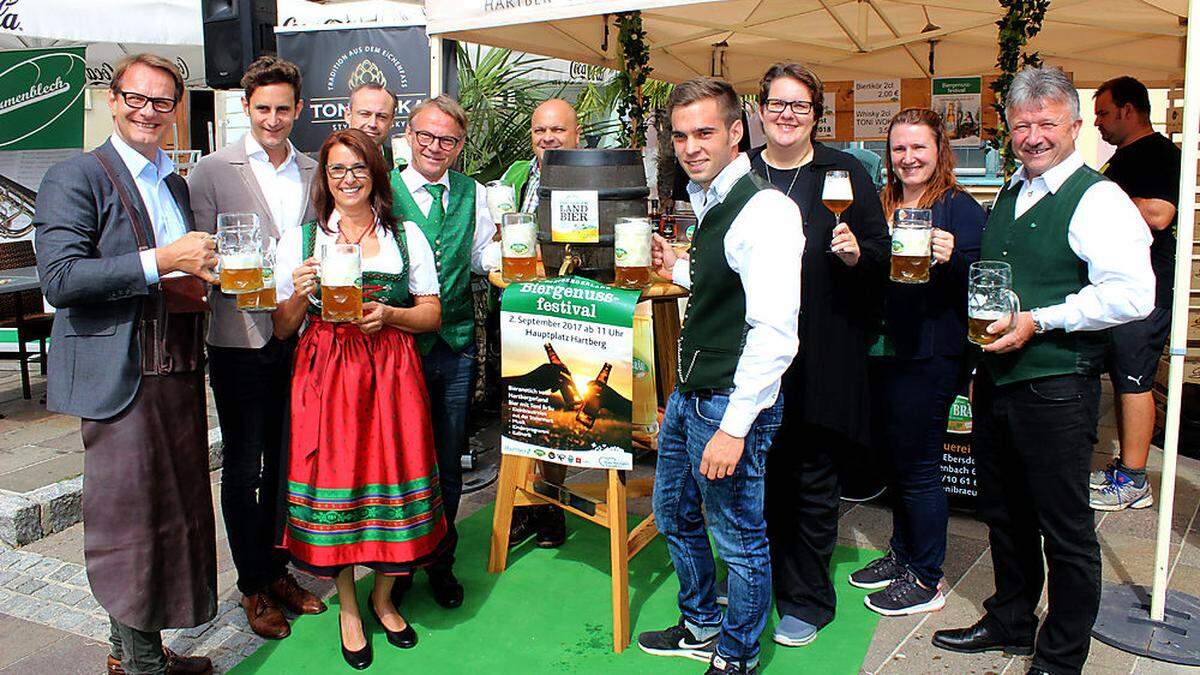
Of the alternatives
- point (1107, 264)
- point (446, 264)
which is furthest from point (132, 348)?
point (1107, 264)

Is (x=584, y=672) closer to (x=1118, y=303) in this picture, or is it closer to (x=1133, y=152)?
(x=1118, y=303)

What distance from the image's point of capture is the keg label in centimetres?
320

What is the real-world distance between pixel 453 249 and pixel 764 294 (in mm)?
1461

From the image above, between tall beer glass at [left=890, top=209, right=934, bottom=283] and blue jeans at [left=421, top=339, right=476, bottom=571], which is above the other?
tall beer glass at [left=890, top=209, right=934, bottom=283]

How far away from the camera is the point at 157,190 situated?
2840 millimetres

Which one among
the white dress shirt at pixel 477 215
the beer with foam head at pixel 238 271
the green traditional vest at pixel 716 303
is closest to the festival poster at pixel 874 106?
the white dress shirt at pixel 477 215

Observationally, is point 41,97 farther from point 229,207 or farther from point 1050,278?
point 1050,278

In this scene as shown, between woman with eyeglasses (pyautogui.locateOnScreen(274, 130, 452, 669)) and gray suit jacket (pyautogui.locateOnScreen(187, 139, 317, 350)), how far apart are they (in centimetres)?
16

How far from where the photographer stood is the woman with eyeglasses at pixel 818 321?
316 cm

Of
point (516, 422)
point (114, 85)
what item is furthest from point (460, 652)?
point (114, 85)

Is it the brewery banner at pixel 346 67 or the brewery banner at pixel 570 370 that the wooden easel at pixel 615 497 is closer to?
the brewery banner at pixel 570 370

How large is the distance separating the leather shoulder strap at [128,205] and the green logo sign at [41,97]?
18.1 ft

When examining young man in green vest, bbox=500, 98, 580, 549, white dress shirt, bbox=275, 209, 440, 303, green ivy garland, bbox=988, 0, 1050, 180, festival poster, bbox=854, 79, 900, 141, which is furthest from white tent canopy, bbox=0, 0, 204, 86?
green ivy garland, bbox=988, 0, 1050, 180

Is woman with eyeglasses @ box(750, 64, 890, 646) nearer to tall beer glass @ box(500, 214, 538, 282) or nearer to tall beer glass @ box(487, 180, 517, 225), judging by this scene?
tall beer glass @ box(500, 214, 538, 282)
